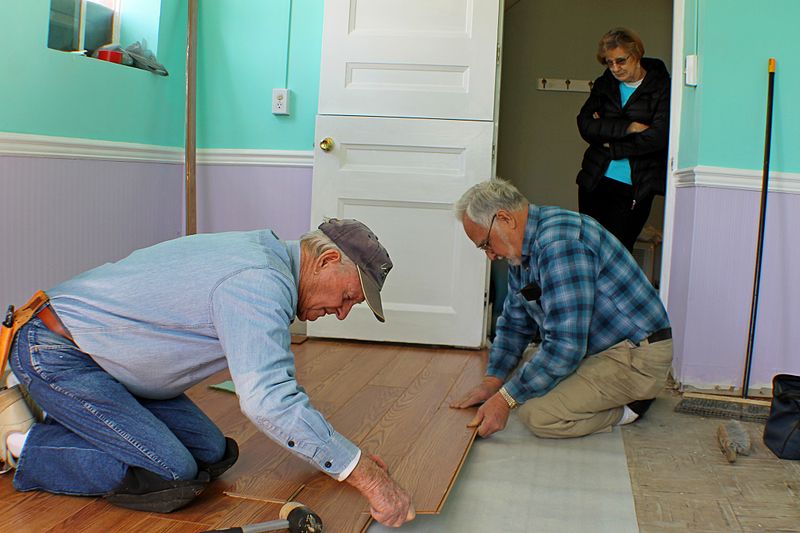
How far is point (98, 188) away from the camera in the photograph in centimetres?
362

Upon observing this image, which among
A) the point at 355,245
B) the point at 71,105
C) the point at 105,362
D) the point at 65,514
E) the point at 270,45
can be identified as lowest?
the point at 65,514

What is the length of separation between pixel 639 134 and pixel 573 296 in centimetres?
156

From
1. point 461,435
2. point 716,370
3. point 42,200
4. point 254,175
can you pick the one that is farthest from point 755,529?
point 254,175

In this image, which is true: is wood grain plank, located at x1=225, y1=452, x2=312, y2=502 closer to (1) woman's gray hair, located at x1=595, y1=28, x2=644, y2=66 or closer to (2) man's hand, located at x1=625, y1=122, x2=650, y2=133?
(2) man's hand, located at x1=625, y1=122, x2=650, y2=133

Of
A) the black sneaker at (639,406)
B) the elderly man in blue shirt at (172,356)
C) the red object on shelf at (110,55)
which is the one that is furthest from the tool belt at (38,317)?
the red object on shelf at (110,55)

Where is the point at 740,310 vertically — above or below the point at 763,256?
below

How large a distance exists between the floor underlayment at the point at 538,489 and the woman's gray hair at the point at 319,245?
25.6 inches

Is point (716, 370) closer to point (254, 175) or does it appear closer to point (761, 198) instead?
point (761, 198)

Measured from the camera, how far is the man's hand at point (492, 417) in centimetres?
→ 267

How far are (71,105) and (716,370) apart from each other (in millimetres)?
2827

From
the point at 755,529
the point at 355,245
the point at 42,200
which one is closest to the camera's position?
the point at 355,245

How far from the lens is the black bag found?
104 inches

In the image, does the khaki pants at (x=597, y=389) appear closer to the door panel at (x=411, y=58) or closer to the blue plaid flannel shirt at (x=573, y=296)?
the blue plaid flannel shirt at (x=573, y=296)

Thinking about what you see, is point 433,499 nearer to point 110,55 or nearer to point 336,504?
point 336,504
